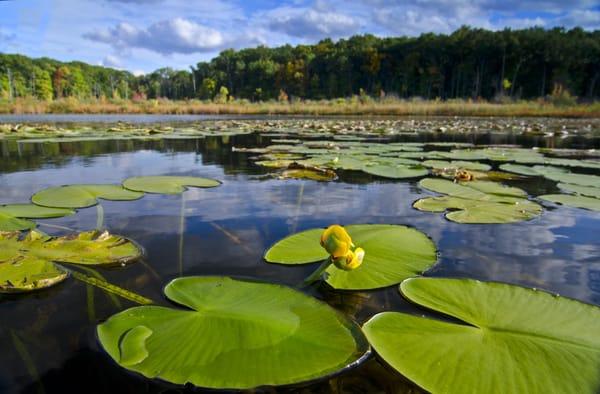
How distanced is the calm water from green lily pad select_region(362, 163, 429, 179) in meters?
0.08

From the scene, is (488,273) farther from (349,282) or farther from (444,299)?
(349,282)

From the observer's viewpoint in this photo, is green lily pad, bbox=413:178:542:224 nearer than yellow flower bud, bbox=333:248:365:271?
No

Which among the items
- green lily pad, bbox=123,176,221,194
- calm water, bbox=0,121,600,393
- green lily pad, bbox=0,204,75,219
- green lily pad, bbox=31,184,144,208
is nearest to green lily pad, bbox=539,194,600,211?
calm water, bbox=0,121,600,393

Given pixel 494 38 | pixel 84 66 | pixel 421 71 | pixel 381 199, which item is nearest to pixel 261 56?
pixel 421 71

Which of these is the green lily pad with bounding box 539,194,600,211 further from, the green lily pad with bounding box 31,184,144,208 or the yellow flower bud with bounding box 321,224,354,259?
the green lily pad with bounding box 31,184,144,208

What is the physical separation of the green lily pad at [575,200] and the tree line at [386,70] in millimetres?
23048

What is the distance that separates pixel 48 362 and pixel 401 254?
0.84 metres

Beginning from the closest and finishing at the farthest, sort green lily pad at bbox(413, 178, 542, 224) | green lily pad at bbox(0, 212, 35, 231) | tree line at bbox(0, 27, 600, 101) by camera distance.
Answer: green lily pad at bbox(0, 212, 35, 231)
green lily pad at bbox(413, 178, 542, 224)
tree line at bbox(0, 27, 600, 101)

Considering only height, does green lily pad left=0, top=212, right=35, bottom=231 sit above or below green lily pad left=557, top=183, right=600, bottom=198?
below

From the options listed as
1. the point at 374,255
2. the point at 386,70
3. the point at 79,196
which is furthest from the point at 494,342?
the point at 386,70

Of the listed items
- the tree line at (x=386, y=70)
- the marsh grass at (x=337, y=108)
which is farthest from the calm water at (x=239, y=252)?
the tree line at (x=386, y=70)

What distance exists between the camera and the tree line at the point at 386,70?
1293 inches

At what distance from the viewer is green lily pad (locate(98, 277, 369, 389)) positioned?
582mm

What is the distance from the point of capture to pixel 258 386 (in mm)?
551
